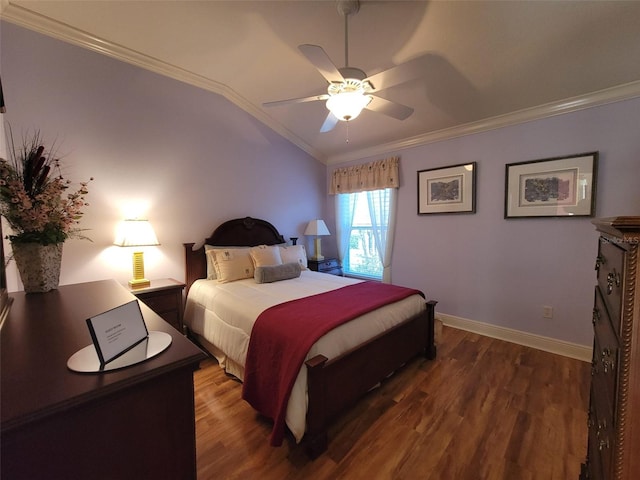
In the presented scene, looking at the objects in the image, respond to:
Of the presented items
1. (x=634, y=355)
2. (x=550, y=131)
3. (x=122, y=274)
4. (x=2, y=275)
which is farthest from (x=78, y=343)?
(x=550, y=131)

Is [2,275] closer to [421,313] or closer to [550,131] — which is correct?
[421,313]

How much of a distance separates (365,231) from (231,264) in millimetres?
2143

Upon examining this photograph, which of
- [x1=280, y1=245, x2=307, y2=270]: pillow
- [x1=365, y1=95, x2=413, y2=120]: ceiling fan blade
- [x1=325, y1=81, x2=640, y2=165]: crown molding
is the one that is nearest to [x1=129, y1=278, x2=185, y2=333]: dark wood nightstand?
[x1=280, y1=245, x2=307, y2=270]: pillow

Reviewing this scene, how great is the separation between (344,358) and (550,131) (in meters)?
2.89

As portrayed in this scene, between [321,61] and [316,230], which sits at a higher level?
[321,61]

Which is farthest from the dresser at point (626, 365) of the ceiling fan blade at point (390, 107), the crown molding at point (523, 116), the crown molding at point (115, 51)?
the crown molding at point (115, 51)

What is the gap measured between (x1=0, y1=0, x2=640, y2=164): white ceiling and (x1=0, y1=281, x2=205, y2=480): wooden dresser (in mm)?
2370

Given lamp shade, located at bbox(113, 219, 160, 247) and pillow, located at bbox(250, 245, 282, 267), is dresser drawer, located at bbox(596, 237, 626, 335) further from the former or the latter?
lamp shade, located at bbox(113, 219, 160, 247)

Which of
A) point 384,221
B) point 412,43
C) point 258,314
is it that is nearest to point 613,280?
point 258,314

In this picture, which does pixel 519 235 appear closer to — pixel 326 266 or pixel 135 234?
pixel 326 266

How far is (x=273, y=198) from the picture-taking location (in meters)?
3.82

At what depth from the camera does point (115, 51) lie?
246cm

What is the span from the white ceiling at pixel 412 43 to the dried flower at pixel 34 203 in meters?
1.59

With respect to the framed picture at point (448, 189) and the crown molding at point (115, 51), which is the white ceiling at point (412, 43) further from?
the framed picture at point (448, 189)
